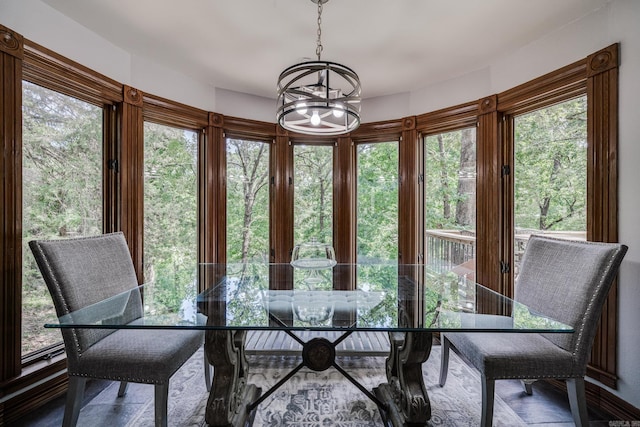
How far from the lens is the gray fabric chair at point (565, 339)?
4.28ft

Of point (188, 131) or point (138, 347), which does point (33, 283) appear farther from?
point (188, 131)

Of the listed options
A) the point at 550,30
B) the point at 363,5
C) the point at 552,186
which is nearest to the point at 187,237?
the point at 363,5

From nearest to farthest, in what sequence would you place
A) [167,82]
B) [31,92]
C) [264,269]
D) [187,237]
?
1. [31,92]
2. [264,269]
3. [167,82]
4. [187,237]

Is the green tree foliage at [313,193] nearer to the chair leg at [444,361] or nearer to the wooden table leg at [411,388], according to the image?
the chair leg at [444,361]

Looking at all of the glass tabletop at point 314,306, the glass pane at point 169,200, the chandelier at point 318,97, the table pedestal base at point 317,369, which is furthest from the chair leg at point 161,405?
the chandelier at point 318,97

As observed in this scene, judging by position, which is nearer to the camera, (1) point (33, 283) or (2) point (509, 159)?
(1) point (33, 283)

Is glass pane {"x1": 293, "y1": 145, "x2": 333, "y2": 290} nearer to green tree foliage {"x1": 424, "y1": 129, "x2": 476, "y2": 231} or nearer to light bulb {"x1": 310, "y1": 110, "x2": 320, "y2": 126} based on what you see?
green tree foliage {"x1": 424, "y1": 129, "x2": 476, "y2": 231}

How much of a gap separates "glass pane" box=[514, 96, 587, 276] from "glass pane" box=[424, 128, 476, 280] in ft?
1.15

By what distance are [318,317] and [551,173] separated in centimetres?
201

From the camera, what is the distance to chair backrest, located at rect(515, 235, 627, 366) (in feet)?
4.25

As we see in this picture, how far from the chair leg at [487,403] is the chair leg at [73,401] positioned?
1.87 m

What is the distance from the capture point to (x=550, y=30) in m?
1.95

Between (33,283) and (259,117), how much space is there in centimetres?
218

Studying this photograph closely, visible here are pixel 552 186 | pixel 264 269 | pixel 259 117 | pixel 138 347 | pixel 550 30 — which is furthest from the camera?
pixel 259 117
